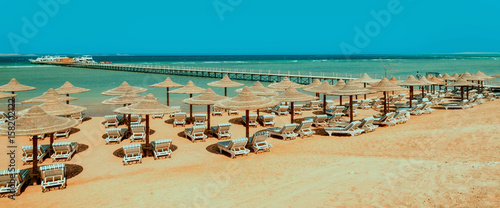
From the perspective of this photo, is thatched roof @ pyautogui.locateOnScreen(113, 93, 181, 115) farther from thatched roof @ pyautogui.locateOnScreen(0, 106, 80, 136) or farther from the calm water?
the calm water

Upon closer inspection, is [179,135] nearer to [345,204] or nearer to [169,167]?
[169,167]

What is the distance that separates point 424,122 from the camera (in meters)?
12.8

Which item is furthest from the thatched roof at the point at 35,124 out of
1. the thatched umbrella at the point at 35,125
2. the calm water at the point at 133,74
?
the calm water at the point at 133,74

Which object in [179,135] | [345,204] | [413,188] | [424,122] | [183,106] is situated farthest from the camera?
[183,106]

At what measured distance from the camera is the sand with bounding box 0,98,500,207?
553cm

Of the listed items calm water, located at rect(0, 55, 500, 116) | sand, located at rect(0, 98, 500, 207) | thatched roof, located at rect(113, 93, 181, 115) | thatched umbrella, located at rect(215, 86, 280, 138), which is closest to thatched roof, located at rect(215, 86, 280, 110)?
thatched umbrella, located at rect(215, 86, 280, 138)

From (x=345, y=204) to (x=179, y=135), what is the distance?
25.6 feet

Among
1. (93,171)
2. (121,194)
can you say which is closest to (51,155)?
(93,171)

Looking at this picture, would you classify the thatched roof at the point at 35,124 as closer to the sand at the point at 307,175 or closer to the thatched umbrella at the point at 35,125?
the thatched umbrella at the point at 35,125

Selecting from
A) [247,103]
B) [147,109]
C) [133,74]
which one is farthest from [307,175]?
[133,74]

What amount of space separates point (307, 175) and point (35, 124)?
565 cm

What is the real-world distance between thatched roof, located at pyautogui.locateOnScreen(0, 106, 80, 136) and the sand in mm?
1216

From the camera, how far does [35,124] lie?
6832 mm

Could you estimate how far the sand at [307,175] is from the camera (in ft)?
18.1
